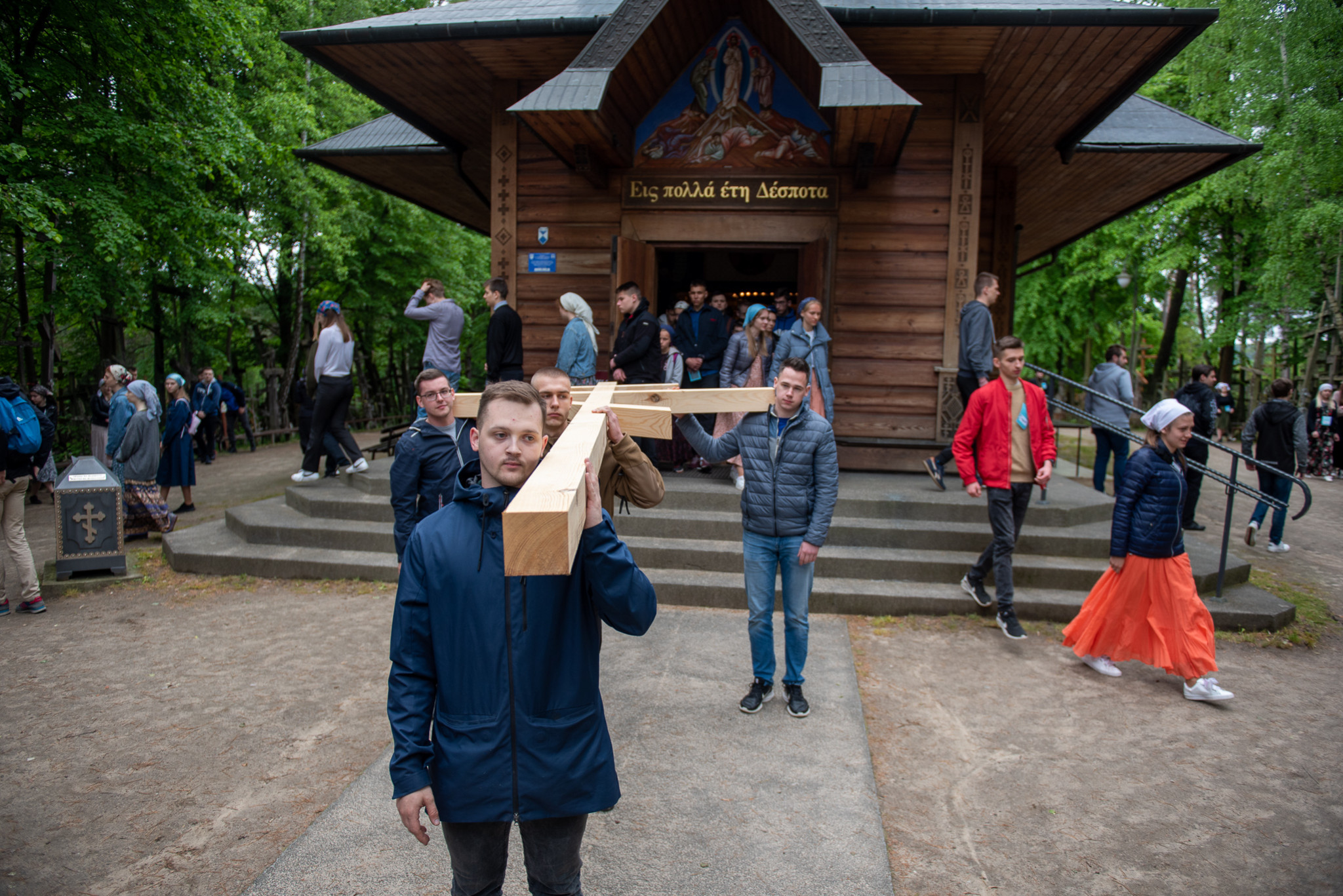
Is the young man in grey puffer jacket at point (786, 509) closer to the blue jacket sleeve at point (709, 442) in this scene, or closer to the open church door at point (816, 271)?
the blue jacket sleeve at point (709, 442)

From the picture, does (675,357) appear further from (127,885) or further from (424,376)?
(127,885)

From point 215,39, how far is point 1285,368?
32279mm

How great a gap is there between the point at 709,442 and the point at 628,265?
16.2ft

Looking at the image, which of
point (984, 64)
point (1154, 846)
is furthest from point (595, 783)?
point (984, 64)

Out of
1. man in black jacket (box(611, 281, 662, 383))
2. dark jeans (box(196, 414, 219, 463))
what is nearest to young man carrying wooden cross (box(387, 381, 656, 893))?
man in black jacket (box(611, 281, 662, 383))

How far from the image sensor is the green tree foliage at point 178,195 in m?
10.9

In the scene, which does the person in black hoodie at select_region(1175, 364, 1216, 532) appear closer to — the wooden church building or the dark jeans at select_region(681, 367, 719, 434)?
the wooden church building

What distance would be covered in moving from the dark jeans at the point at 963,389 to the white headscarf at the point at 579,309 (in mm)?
3856

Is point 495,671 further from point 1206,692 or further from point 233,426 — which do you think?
point 233,426

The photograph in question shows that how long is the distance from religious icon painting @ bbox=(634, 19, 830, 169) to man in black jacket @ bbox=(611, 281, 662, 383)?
203 centimetres

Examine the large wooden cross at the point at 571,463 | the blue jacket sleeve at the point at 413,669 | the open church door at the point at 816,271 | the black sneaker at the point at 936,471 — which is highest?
the open church door at the point at 816,271

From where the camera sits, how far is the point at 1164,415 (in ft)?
16.7

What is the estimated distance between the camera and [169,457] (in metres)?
10.2

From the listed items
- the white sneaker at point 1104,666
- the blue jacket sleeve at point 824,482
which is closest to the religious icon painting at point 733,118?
the blue jacket sleeve at point 824,482
